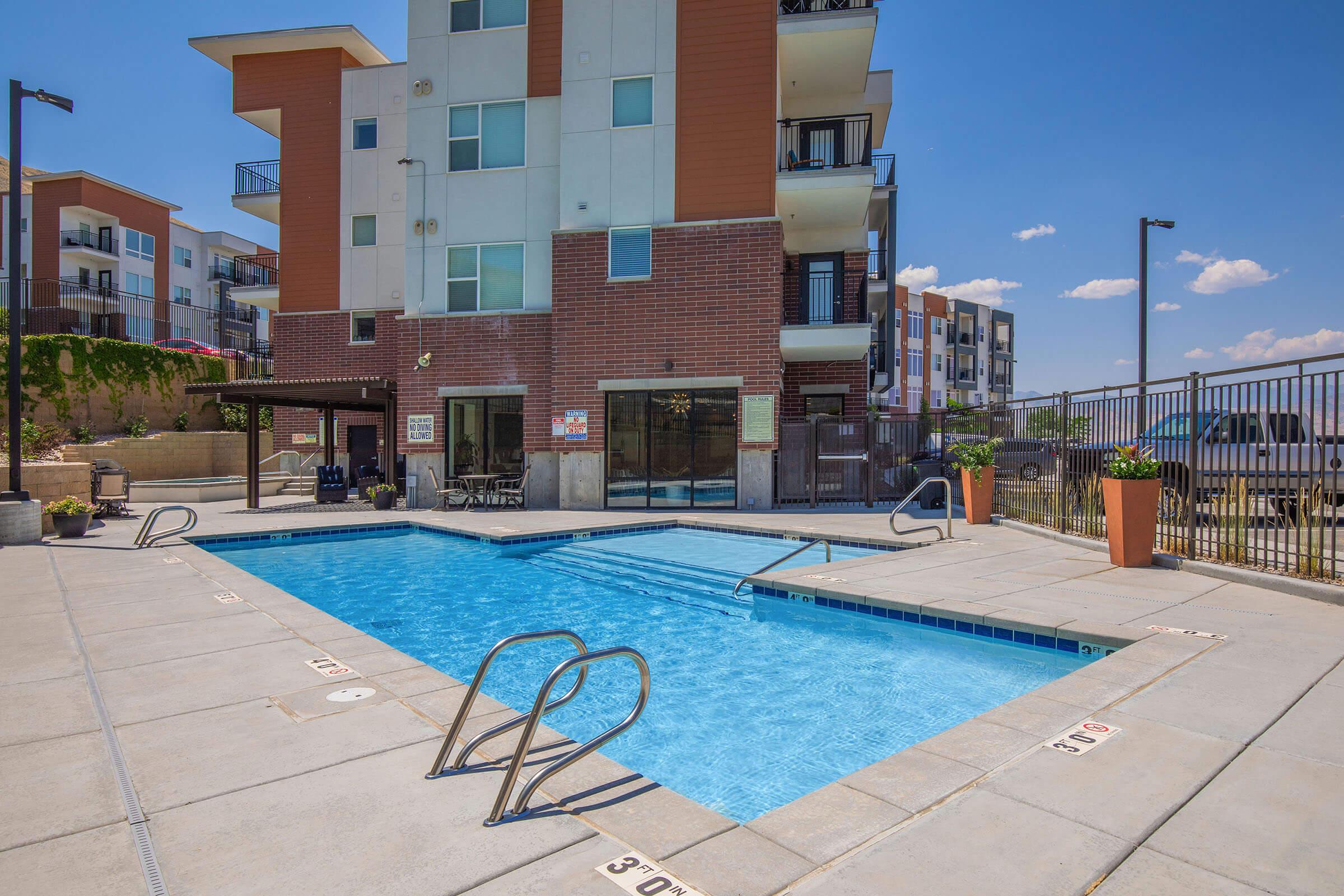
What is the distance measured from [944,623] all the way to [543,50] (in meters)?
16.0

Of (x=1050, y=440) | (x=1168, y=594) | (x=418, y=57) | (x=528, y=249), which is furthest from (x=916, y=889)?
(x=418, y=57)

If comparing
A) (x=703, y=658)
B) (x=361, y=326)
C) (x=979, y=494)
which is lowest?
(x=703, y=658)

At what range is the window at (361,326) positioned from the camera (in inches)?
803

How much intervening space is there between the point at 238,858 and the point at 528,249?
15.7 meters

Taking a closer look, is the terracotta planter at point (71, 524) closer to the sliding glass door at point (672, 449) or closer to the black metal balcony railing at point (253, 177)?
the sliding glass door at point (672, 449)

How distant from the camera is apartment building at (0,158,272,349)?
25.1m

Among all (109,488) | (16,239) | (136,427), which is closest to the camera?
(16,239)

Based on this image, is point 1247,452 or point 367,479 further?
point 367,479

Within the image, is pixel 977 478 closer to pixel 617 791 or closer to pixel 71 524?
pixel 617 791

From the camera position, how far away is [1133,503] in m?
7.73

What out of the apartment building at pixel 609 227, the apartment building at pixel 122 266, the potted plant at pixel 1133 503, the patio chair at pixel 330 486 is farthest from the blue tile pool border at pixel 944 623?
the apartment building at pixel 122 266

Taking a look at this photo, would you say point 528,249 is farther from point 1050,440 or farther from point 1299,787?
point 1299,787

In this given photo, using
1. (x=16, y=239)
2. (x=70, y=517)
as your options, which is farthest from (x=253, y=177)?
(x=70, y=517)

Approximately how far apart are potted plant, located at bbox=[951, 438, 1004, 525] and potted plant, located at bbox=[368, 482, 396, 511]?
1220cm
